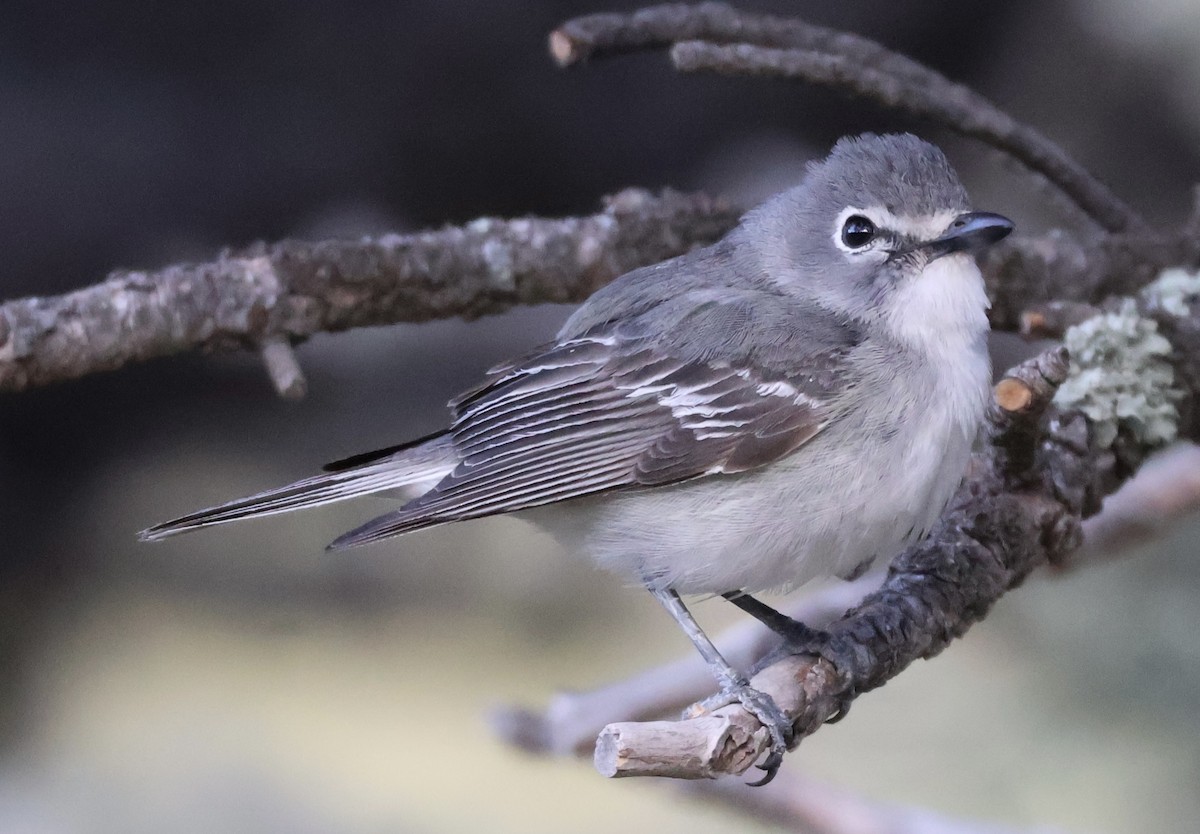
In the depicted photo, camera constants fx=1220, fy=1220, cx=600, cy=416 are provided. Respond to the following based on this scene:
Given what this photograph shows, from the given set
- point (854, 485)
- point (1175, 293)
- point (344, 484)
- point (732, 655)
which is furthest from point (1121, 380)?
point (344, 484)

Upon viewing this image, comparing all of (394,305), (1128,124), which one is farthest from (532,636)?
(1128,124)

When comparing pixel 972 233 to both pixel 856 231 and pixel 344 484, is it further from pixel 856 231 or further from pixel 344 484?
pixel 344 484

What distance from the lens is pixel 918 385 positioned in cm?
106

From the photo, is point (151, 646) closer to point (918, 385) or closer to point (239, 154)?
point (239, 154)

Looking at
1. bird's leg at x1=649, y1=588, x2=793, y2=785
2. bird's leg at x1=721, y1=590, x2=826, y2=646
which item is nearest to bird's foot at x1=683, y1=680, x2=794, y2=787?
bird's leg at x1=649, y1=588, x2=793, y2=785

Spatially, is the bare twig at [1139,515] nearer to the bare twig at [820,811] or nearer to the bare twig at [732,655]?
the bare twig at [732,655]

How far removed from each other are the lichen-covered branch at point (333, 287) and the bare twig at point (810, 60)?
20 centimetres

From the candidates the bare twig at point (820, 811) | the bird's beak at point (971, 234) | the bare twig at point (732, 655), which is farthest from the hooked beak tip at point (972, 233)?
the bare twig at point (820, 811)

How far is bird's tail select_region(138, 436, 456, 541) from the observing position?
1062mm

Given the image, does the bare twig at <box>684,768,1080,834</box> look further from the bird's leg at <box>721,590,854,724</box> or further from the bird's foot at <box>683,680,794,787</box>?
the bird's foot at <box>683,680,794,787</box>

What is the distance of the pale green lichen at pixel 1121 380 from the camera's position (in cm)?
124

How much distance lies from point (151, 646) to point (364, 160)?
0.77 m

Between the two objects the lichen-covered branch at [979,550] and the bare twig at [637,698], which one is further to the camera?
the bare twig at [637,698]

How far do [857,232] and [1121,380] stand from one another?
35 cm
